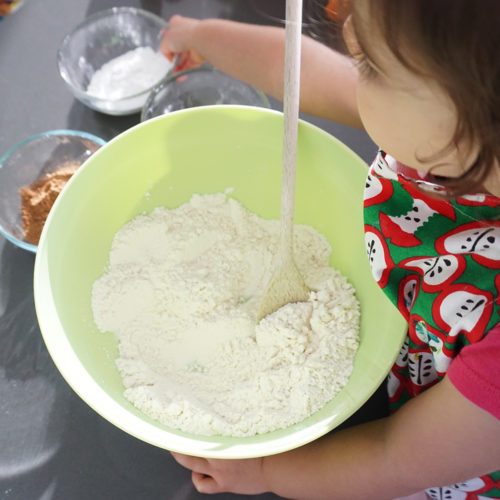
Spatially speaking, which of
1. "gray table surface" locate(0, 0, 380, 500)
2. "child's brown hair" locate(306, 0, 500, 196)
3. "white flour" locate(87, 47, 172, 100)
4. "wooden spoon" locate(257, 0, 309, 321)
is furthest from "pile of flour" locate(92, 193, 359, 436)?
"child's brown hair" locate(306, 0, 500, 196)

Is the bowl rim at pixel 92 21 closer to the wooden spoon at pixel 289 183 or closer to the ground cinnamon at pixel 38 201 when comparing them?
the ground cinnamon at pixel 38 201

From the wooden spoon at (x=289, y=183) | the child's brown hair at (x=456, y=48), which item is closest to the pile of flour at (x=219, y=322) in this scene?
the wooden spoon at (x=289, y=183)

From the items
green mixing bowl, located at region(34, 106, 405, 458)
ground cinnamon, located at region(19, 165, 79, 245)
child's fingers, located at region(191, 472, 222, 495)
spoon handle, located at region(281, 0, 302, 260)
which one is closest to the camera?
spoon handle, located at region(281, 0, 302, 260)

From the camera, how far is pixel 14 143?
90 cm

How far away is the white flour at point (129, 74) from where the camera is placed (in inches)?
35.6

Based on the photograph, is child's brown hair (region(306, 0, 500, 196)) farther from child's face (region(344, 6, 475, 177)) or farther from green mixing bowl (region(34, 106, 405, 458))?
green mixing bowl (region(34, 106, 405, 458))

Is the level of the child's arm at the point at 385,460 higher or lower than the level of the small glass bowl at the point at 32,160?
lower

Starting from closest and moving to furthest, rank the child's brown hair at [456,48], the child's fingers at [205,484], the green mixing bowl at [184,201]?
the child's brown hair at [456,48] → the green mixing bowl at [184,201] → the child's fingers at [205,484]

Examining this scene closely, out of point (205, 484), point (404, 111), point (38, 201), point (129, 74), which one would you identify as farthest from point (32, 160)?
point (404, 111)

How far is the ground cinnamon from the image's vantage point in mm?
811

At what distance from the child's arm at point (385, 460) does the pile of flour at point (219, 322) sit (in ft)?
0.26

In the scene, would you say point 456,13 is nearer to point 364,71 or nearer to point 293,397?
point 364,71

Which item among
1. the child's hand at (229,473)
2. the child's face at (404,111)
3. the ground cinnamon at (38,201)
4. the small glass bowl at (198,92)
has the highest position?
the child's face at (404,111)

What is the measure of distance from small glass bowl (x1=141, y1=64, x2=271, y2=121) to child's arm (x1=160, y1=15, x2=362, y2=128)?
0.03 meters
